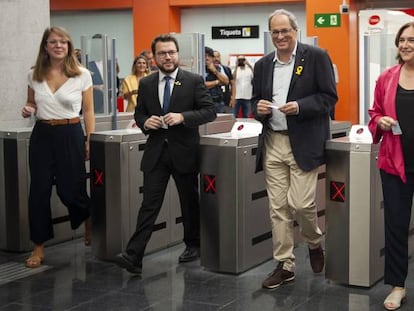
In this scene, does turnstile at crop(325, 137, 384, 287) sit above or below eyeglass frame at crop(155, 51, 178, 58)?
below

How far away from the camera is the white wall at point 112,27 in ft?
62.0

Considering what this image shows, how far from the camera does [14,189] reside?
610 cm

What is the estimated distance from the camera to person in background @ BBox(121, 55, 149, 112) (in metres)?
8.48

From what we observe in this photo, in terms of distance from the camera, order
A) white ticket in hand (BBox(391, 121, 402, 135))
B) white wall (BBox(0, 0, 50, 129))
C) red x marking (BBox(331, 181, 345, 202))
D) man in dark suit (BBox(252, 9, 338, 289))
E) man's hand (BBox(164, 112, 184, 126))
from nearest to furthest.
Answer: white ticket in hand (BBox(391, 121, 402, 135))
man in dark suit (BBox(252, 9, 338, 289))
red x marking (BBox(331, 181, 345, 202))
man's hand (BBox(164, 112, 184, 126))
white wall (BBox(0, 0, 50, 129))

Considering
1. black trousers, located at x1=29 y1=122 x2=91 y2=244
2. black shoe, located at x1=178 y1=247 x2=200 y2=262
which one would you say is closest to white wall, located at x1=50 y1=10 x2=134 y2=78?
black trousers, located at x1=29 y1=122 x2=91 y2=244

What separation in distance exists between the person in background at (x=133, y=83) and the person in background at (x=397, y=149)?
4343mm

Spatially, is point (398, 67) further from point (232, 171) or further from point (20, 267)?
point (20, 267)

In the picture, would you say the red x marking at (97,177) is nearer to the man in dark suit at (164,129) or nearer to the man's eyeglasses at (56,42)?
the man in dark suit at (164,129)

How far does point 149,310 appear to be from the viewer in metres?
4.53

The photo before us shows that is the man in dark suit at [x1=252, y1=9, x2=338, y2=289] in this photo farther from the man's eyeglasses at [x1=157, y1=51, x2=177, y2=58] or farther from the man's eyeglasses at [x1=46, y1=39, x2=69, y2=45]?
the man's eyeglasses at [x1=46, y1=39, x2=69, y2=45]

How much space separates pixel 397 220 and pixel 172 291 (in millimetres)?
1495

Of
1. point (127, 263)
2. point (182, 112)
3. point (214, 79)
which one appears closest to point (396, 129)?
point (182, 112)

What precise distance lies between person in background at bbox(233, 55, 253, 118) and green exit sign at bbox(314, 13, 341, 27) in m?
2.87

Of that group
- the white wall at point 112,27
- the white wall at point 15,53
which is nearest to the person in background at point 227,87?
the white wall at point 112,27
